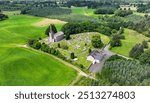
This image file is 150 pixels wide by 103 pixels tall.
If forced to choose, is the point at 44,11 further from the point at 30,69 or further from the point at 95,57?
the point at 30,69

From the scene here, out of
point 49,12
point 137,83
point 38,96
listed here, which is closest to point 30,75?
point 137,83

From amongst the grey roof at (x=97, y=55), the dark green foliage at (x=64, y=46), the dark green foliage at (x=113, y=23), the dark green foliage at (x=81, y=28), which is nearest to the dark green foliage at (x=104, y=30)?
the dark green foliage at (x=81, y=28)

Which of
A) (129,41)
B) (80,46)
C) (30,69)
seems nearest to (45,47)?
(80,46)

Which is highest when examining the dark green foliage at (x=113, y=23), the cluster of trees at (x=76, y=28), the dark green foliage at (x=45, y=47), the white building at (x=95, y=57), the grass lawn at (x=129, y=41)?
the cluster of trees at (x=76, y=28)

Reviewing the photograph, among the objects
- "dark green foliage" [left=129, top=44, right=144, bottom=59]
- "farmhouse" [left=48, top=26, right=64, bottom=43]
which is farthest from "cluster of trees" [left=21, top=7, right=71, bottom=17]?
"dark green foliage" [left=129, top=44, right=144, bottom=59]

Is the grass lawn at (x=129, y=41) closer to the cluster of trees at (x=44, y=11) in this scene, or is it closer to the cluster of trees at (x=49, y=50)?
the cluster of trees at (x=49, y=50)

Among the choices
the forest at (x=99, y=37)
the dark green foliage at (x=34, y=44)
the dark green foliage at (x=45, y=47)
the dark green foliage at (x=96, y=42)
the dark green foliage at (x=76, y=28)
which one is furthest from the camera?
the dark green foliage at (x=76, y=28)

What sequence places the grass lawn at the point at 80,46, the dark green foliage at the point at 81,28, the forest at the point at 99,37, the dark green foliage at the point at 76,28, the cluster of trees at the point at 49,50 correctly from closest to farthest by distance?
the forest at the point at 99,37, the cluster of trees at the point at 49,50, the grass lawn at the point at 80,46, the dark green foliage at the point at 76,28, the dark green foliage at the point at 81,28
